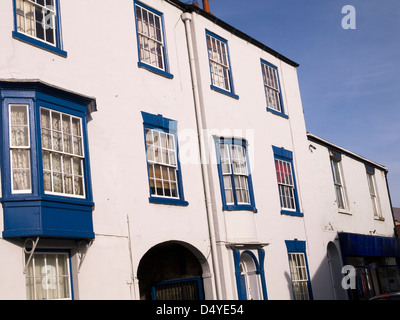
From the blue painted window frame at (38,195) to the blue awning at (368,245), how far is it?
12293mm

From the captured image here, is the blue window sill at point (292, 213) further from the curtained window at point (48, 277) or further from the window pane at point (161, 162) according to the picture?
the curtained window at point (48, 277)

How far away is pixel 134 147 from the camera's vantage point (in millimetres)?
13031

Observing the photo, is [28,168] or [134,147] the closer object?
[28,168]

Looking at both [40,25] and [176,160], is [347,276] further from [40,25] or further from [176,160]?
[40,25]

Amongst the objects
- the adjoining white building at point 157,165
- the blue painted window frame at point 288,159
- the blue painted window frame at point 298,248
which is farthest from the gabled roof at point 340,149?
the blue painted window frame at point 298,248

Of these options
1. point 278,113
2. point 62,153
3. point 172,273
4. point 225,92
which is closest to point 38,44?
point 62,153

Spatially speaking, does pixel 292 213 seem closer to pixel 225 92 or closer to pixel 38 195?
pixel 225 92

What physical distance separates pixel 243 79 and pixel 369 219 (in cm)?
1030

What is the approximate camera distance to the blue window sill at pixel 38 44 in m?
Result: 11.0

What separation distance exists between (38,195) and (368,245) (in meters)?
16.1

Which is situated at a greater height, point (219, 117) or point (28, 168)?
point (219, 117)

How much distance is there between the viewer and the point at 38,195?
33.0ft
